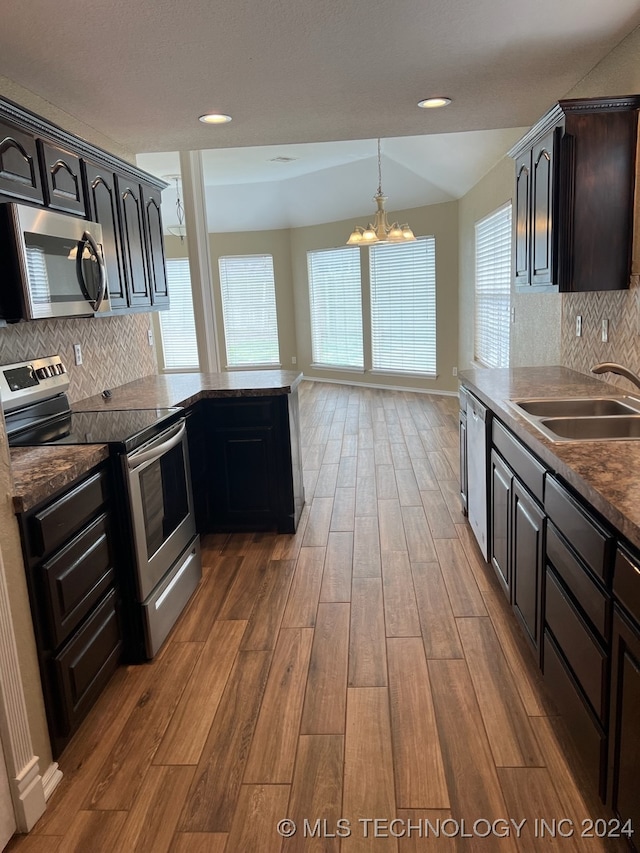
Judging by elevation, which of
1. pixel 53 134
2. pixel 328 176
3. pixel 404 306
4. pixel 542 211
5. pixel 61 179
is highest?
pixel 328 176

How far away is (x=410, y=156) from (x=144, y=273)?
4531 millimetres

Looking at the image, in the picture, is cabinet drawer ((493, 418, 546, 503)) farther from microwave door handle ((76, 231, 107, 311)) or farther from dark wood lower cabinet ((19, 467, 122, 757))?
microwave door handle ((76, 231, 107, 311))

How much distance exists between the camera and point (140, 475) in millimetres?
2477

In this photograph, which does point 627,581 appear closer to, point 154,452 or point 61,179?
point 154,452

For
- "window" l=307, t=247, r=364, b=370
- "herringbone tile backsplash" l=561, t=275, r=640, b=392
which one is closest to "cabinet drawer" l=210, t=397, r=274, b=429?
"herringbone tile backsplash" l=561, t=275, r=640, b=392

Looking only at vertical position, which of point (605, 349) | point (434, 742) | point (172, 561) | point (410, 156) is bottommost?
point (434, 742)

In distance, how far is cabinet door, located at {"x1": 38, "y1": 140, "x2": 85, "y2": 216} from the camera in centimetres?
269

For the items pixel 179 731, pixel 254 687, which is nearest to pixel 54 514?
pixel 179 731

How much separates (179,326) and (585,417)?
8844 millimetres

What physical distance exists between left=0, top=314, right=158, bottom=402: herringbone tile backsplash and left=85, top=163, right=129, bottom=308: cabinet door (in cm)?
29

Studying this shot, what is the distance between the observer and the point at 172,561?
2.84m

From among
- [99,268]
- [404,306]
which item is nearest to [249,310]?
[404,306]

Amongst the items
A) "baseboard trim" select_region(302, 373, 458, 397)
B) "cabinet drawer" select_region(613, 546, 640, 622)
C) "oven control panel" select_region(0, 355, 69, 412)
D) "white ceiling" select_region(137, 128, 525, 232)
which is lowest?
"baseboard trim" select_region(302, 373, 458, 397)

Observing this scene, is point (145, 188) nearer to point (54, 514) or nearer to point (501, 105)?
point (501, 105)
